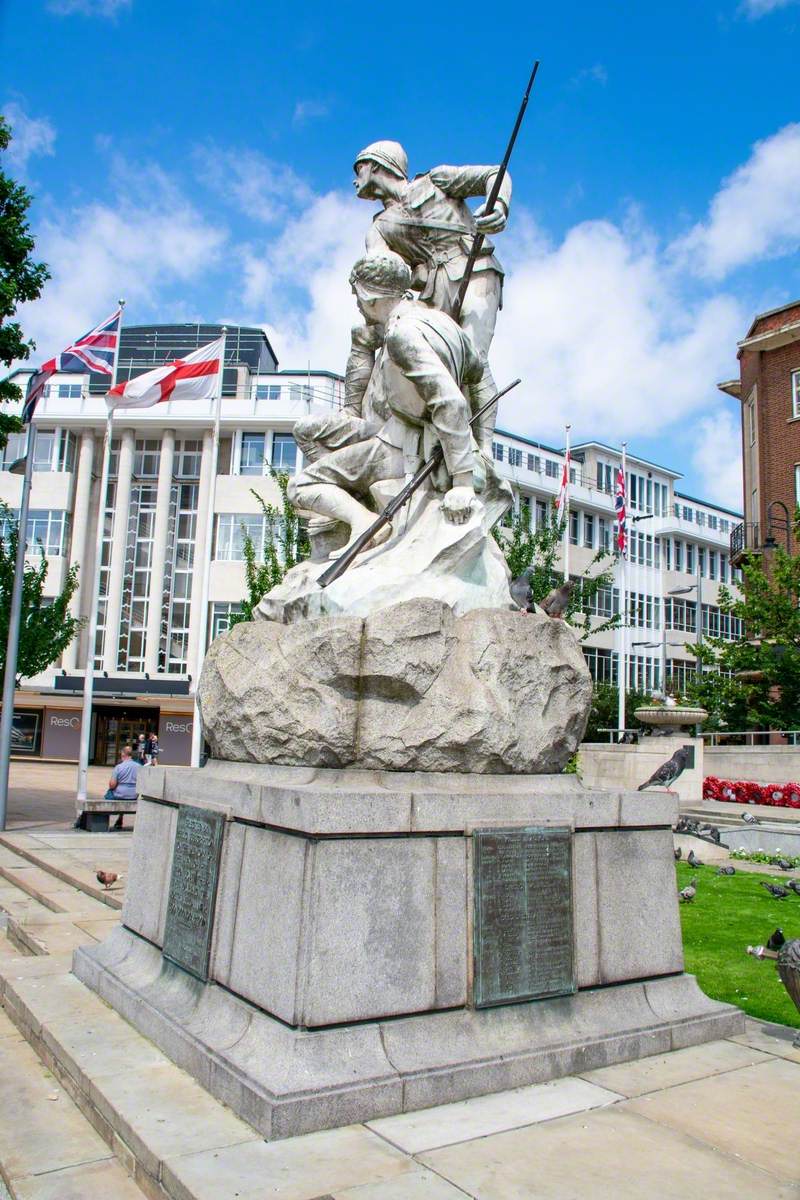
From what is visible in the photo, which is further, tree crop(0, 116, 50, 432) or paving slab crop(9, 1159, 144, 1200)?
tree crop(0, 116, 50, 432)

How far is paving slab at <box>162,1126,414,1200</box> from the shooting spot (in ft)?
10.1

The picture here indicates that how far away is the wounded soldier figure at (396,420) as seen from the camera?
564 cm

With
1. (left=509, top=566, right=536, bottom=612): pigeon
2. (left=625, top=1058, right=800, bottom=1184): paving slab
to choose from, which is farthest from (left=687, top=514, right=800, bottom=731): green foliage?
(left=625, top=1058, right=800, bottom=1184): paving slab

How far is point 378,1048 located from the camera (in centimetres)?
389

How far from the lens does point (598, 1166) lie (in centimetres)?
337

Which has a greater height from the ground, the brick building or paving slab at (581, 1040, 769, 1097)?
the brick building

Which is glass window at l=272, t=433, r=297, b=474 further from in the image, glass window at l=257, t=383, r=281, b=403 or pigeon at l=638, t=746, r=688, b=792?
pigeon at l=638, t=746, r=688, b=792

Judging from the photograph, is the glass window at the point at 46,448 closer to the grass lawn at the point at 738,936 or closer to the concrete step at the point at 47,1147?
the grass lawn at the point at 738,936

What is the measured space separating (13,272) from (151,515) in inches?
1231

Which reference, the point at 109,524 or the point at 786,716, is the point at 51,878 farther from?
the point at 109,524

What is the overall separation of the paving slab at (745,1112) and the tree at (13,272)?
15.5 meters

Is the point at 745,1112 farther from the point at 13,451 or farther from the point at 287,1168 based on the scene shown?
the point at 13,451

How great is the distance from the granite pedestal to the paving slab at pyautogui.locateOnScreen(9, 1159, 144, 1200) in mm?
482

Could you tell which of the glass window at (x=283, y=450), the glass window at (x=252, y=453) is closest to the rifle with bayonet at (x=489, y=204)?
the glass window at (x=283, y=450)
